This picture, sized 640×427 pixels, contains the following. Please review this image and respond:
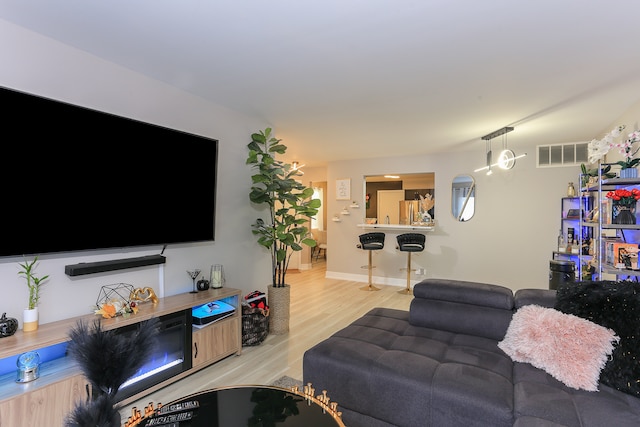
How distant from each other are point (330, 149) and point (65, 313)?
14.2 ft

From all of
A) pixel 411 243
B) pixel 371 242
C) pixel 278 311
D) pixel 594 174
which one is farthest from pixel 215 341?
pixel 594 174

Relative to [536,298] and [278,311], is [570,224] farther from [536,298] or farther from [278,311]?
[278,311]

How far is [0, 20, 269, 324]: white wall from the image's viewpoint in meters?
1.99

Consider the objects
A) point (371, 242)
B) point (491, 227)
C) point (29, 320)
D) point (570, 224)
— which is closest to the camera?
point (29, 320)

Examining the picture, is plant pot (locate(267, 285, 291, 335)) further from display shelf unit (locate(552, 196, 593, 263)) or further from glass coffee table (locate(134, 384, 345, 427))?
display shelf unit (locate(552, 196, 593, 263))

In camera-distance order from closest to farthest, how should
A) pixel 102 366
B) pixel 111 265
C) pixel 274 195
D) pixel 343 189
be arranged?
1. pixel 102 366
2. pixel 111 265
3. pixel 274 195
4. pixel 343 189

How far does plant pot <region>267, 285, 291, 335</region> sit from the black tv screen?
1.12m

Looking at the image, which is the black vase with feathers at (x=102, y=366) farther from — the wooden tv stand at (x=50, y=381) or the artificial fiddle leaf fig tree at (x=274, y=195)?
the artificial fiddle leaf fig tree at (x=274, y=195)

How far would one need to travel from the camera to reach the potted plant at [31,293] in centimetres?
193

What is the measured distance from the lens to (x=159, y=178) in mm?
2633

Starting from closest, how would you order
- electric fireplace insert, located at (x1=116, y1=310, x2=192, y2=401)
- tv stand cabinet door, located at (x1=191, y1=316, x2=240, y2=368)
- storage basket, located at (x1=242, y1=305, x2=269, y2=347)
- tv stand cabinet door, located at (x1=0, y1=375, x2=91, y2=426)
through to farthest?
tv stand cabinet door, located at (x1=0, y1=375, x2=91, y2=426) → electric fireplace insert, located at (x1=116, y1=310, x2=192, y2=401) → tv stand cabinet door, located at (x1=191, y1=316, x2=240, y2=368) → storage basket, located at (x1=242, y1=305, x2=269, y2=347)

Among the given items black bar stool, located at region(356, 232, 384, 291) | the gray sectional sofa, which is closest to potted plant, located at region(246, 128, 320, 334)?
the gray sectional sofa

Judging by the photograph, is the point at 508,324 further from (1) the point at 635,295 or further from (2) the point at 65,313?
(2) the point at 65,313

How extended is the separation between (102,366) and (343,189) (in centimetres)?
605
